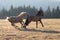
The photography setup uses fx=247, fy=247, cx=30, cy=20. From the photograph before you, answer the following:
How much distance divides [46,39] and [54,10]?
128 feet

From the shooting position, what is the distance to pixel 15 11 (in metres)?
47.9

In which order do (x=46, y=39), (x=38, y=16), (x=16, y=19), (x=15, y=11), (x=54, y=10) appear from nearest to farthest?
(x=46, y=39), (x=16, y=19), (x=38, y=16), (x=15, y=11), (x=54, y=10)

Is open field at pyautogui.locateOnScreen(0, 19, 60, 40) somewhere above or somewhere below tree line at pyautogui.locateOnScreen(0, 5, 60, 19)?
above

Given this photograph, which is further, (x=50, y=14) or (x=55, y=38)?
(x=50, y=14)

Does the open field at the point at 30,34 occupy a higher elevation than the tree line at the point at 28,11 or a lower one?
higher

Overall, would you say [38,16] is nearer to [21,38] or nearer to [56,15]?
[21,38]

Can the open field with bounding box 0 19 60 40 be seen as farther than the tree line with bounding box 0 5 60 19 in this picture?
No

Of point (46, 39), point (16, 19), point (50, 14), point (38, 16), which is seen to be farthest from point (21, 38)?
point (50, 14)

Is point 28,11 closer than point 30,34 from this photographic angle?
No

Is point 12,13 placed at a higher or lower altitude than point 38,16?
lower

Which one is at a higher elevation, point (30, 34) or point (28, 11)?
point (30, 34)

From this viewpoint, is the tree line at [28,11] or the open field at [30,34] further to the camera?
the tree line at [28,11]

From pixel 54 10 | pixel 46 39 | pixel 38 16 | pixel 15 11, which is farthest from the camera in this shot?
pixel 54 10

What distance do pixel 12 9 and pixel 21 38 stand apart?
3601 centimetres
